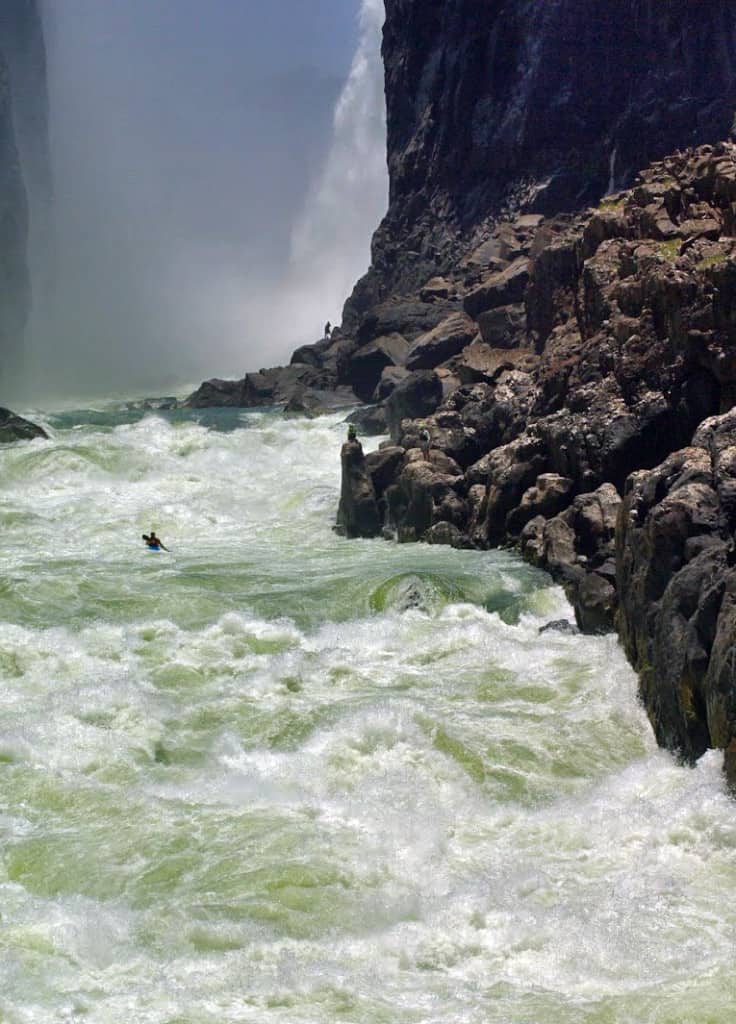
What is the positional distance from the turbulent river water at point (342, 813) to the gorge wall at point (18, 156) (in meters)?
58.2

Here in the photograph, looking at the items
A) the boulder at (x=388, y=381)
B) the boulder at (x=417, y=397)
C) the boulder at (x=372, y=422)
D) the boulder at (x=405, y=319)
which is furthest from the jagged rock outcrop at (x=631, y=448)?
the boulder at (x=405, y=319)

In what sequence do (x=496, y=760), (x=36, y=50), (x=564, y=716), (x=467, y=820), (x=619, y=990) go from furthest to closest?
(x=36, y=50)
(x=564, y=716)
(x=496, y=760)
(x=467, y=820)
(x=619, y=990)

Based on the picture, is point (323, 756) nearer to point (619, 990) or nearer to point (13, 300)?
point (619, 990)

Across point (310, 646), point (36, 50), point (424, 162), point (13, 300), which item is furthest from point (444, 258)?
point (310, 646)

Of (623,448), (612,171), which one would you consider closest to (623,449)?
(623,448)

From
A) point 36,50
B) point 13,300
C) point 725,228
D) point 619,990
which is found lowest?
point 619,990

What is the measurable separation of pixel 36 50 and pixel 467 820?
9255cm

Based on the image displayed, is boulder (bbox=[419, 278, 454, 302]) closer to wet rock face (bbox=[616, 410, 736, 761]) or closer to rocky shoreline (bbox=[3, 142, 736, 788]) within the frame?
rocky shoreline (bbox=[3, 142, 736, 788])

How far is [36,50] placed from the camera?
3511 inches

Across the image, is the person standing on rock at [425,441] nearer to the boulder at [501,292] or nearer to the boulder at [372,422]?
the boulder at [372,422]

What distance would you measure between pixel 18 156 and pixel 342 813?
245 feet

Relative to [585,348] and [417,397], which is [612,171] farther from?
[585,348]

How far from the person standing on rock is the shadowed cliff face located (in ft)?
120

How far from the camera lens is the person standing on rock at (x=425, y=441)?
25.5 meters
